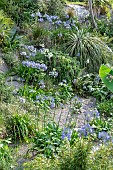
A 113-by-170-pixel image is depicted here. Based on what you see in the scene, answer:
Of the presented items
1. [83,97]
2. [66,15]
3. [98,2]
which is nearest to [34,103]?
[83,97]

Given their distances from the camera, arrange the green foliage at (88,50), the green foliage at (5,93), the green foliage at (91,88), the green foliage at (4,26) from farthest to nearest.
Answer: the green foliage at (88,50) → the green foliage at (4,26) → the green foliage at (91,88) → the green foliage at (5,93)

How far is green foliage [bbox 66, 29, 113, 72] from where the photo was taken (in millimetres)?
6824

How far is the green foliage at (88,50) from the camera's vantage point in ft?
22.4

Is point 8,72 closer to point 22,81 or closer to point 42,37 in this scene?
point 22,81

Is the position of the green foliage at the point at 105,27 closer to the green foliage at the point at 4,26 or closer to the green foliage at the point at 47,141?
the green foliage at the point at 4,26

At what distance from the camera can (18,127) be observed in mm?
4508

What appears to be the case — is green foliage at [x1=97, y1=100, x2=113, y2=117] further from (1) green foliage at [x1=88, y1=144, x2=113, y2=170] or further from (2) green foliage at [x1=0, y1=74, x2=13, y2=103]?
(1) green foliage at [x1=88, y1=144, x2=113, y2=170]

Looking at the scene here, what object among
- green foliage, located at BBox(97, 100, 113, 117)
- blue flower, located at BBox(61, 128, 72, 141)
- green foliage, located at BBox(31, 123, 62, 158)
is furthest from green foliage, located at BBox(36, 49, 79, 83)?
blue flower, located at BBox(61, 128, 72, 141)

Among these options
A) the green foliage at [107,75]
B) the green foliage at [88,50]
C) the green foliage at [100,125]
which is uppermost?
the green foliage at [107,75]

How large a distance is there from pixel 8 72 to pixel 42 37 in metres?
1.24

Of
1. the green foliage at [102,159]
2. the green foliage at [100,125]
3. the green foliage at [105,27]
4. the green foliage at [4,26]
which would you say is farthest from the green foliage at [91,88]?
the green foliage at [102,159]

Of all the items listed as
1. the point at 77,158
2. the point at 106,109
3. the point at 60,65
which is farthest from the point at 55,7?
the point at 77,158

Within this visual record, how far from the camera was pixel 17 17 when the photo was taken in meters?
7.52

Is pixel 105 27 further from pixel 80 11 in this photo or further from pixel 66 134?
pixel 66 134
